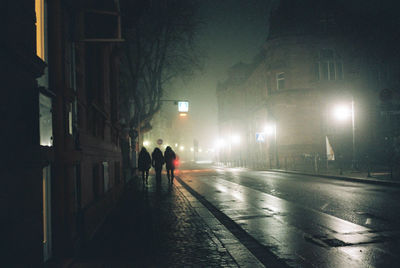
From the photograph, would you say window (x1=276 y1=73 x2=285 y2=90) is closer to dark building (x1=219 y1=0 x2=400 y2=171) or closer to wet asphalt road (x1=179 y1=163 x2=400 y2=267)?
dark building (x1=219 y1=0 x2=400 y2=171)

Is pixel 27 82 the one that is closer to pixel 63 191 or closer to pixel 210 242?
pixel 63 191

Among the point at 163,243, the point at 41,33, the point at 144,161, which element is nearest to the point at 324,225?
the point at 163,243

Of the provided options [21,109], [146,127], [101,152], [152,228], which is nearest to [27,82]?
[21,109]

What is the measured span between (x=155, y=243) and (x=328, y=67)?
32.6 meters

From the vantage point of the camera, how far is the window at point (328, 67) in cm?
3412

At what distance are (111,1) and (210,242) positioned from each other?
5259 mm

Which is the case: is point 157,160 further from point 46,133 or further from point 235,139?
point 235,139

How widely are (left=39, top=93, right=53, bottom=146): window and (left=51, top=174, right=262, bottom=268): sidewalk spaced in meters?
1.58

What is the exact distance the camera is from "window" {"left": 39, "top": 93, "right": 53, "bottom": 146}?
434 centimetres

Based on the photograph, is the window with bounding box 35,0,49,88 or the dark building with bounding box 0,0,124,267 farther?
the window with bounding box 35,0,49,88

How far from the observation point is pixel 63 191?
4863 mm

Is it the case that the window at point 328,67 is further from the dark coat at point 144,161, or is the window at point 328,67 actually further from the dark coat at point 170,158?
the dark coat at point 144,161

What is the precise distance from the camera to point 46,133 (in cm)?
456

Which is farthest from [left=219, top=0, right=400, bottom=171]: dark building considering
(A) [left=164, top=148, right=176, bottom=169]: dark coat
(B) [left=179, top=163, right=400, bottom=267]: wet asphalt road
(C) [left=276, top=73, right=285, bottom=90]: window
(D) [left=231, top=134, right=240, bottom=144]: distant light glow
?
(B) [left=179, top=163, right=400, bottom=267]: wet asphalt road
